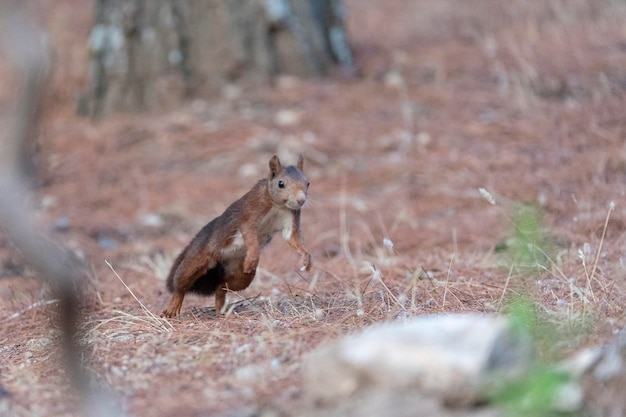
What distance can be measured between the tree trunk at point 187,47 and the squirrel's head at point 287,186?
507cm

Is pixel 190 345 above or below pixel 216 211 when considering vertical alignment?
above

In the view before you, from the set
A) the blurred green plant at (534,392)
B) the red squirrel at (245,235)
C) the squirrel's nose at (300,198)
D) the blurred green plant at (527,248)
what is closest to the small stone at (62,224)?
the red squirrel at (245,235)

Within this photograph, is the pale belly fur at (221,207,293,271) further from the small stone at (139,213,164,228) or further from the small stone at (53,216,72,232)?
the small stone at (53,216,72,232)

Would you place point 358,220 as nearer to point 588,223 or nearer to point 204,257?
point 588,223

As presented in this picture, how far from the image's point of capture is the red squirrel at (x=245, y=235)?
14.1 ft

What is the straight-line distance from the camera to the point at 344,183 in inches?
310

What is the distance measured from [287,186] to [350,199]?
10.9 feet

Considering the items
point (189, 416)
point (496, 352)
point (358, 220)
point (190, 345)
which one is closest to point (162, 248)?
point (358, 220)

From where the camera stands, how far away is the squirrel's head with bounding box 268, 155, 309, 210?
426cm

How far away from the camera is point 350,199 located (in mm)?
7570

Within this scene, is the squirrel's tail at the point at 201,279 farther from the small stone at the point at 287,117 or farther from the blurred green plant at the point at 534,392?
the small stone at the point at 287,117

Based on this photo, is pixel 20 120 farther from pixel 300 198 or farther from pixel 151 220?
pixel 151 220

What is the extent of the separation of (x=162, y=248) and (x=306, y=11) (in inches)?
139

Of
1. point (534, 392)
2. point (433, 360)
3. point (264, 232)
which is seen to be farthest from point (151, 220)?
point (534, 392)
